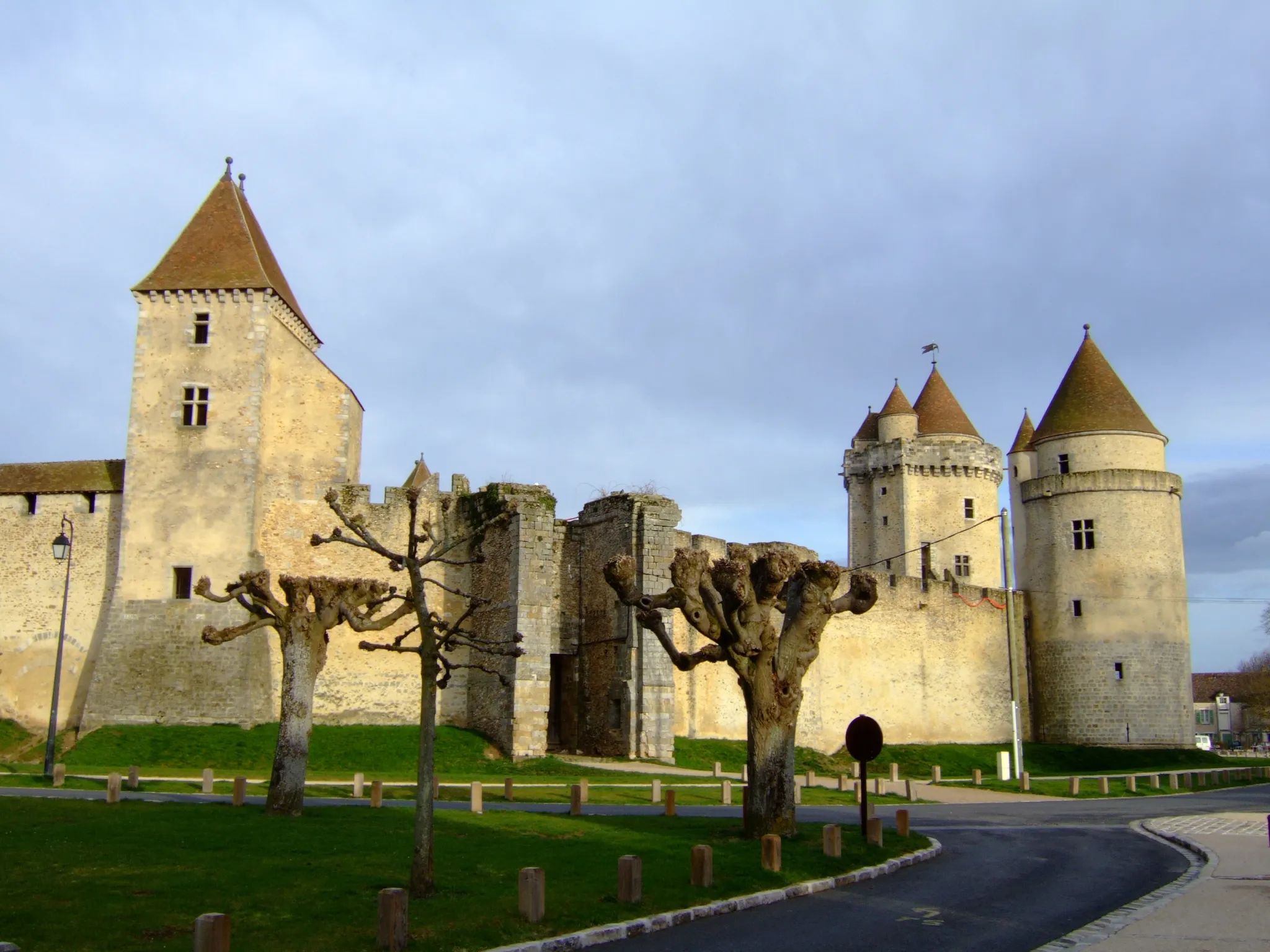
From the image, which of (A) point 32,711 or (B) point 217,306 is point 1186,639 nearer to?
(B) point 217,306

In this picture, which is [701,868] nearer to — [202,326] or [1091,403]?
[202,326]

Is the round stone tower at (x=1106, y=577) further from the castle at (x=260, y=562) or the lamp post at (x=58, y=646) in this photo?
the lamp post at (x=58, y=646)

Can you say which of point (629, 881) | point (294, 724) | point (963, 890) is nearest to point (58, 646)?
point (294, 724)

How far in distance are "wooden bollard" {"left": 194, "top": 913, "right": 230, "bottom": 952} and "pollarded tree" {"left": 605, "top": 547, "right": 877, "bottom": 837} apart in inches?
342

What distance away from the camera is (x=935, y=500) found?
174 feet

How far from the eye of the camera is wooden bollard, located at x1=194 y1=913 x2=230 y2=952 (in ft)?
26.4

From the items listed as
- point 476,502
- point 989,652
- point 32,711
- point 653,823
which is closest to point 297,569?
Answer: point 476,502

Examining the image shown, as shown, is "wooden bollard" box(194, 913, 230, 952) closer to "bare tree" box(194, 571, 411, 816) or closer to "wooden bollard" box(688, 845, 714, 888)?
"wooden bollard" box(688, 845, 714, 888)

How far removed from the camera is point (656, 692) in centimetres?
2938

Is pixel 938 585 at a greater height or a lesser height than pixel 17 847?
greater

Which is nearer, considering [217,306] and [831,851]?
[831,851]

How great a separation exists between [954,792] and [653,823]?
45.5 feet

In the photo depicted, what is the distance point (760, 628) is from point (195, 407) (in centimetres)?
1981

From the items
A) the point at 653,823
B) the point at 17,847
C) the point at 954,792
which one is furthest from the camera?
the point at 954,792
